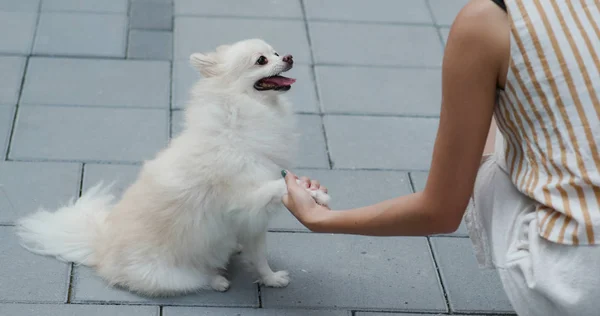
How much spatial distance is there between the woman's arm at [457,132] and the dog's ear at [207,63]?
712 millimetres

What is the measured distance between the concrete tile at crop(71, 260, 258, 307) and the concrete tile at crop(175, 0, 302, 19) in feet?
→ 7.18

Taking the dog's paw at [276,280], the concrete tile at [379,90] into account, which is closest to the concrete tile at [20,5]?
the concrete tile at [379,90]

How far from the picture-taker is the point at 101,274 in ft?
9.48

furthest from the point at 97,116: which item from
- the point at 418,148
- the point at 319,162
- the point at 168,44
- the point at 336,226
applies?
the point at 336,226

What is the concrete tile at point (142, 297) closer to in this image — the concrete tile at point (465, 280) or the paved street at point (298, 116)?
the paved street at point (298, 116)

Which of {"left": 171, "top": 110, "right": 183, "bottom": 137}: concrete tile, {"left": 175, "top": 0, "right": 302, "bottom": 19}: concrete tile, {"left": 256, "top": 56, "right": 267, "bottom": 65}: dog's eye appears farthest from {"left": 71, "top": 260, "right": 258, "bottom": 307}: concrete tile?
{"left": 175, "top": 0, "right": 302, "bottom": 19}: concrete tile

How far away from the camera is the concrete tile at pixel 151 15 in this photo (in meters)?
4.61

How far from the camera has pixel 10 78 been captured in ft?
13.2

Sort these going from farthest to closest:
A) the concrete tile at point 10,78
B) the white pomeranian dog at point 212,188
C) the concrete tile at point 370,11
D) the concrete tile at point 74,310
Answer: the concrete tile at point 370,11, the concrete tile at point 10,78, the concrete tile at point 74,310, the white pomeranian dog at point 212,188

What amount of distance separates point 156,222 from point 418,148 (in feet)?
4.94

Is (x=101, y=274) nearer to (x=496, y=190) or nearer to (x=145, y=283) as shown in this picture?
(x=145, y=283)

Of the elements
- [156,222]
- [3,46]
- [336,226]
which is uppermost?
[336,226]

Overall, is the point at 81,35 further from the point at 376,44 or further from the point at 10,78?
the point at 376,44

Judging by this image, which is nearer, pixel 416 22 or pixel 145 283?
pixel 145 283
